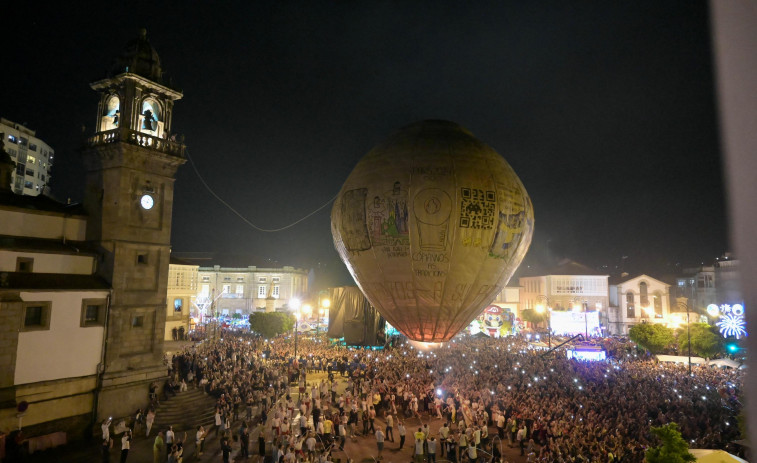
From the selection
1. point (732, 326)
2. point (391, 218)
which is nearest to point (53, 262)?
point (391, 218)

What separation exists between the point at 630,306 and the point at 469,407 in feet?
202

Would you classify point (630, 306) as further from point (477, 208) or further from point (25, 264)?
point (25, 264)

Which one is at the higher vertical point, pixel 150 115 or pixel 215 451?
pixel 150 115

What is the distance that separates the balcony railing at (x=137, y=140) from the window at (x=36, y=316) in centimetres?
871

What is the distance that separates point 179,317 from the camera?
4978 centimetres

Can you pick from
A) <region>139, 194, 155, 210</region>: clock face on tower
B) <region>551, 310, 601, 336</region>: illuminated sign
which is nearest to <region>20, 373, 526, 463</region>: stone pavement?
<region>139, 194, 155, 210</region>: clock face on tower

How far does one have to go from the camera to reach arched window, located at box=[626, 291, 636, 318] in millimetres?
68475

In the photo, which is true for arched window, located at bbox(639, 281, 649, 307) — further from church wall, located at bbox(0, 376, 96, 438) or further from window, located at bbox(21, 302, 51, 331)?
window, located at bbox(21, 302, 51, 331)

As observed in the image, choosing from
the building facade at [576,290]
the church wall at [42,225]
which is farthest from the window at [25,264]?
the building facade at [576,290]

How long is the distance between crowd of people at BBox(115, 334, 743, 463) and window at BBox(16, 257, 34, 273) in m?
9.09

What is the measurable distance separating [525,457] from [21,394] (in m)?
20.1

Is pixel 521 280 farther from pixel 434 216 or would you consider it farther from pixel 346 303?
pixel 434 216

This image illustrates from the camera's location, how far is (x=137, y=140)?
23609 mm

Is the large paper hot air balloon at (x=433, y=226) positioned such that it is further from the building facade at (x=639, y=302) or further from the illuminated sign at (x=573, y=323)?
the building facade at (x=639, y=302)
